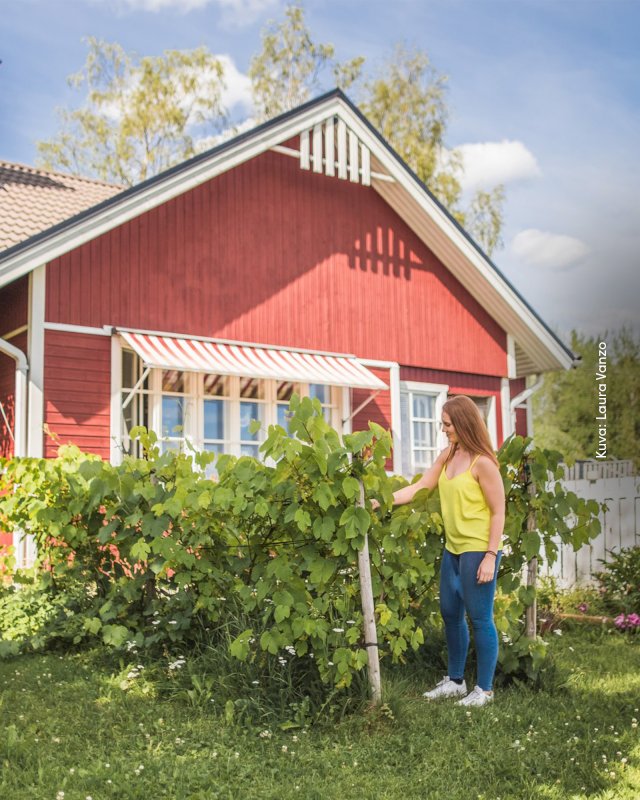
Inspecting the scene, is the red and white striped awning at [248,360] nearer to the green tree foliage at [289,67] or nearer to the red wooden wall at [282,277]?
the red wooden wall at [282,277]

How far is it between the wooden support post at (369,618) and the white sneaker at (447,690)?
0.49 metres

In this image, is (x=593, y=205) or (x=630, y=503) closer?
(x=630, y=503)

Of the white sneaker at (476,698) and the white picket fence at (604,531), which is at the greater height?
the white picket fence at (604,531)

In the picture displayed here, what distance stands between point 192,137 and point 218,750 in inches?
962

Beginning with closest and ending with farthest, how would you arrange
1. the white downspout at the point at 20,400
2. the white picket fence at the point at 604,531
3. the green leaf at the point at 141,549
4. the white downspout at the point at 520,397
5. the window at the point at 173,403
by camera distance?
the green leaf at the point at 141,549, the white picket fence at the point at 604,531, the white downspout at the point at 20,400, the window at the point at 173,403, the white downspout at the point at 520,397

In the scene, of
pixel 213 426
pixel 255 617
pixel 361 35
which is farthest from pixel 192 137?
pixel 255 617

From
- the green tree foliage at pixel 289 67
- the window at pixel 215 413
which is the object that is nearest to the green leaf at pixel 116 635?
the window at pixel 215 413

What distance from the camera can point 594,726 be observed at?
4820 mm

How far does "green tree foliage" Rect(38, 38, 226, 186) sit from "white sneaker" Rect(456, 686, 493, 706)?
2341 cm

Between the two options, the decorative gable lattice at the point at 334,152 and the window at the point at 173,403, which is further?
the decorative gable lattice at the point at 334,152

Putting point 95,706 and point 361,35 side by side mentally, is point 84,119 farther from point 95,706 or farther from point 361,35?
point 95,706

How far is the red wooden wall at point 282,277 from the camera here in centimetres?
1107

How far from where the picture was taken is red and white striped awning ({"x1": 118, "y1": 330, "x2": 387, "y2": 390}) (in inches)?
421


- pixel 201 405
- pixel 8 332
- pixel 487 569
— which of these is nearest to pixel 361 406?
pixel 201 405
